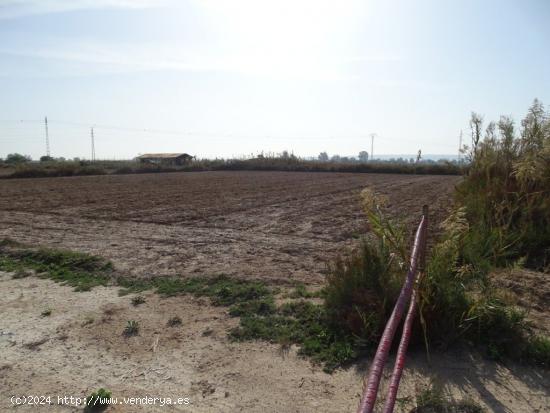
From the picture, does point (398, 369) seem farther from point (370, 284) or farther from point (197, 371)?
point (197, 371)

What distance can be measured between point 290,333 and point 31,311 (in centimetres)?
316

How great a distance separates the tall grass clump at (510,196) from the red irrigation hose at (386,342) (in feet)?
4.75

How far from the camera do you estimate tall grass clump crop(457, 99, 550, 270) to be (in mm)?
5754

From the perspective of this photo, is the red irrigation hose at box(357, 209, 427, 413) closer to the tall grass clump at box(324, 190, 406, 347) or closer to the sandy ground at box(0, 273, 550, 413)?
the tall grass clump at box(324, 190, 406, 347)

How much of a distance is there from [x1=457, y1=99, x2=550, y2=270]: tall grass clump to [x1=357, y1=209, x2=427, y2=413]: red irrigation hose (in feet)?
4.75

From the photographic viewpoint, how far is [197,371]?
3584 millimetres

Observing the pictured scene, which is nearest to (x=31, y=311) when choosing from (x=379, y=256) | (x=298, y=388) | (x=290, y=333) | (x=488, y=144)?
(x=290, y=333)

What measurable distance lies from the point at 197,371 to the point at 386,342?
1750mm

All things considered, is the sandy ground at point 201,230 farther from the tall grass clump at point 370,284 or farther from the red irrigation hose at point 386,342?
the red irrigation hose at point 386,342

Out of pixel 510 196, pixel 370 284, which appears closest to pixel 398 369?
pixel 370 284

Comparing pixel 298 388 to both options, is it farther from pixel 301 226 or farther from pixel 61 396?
pixel 301 226

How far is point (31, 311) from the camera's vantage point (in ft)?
16.1

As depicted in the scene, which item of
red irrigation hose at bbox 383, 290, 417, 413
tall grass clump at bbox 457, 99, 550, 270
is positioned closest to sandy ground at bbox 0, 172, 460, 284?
tall grass clump at bbox 457, 99, 550, 270

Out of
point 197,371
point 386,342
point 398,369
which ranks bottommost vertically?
point 197,371
